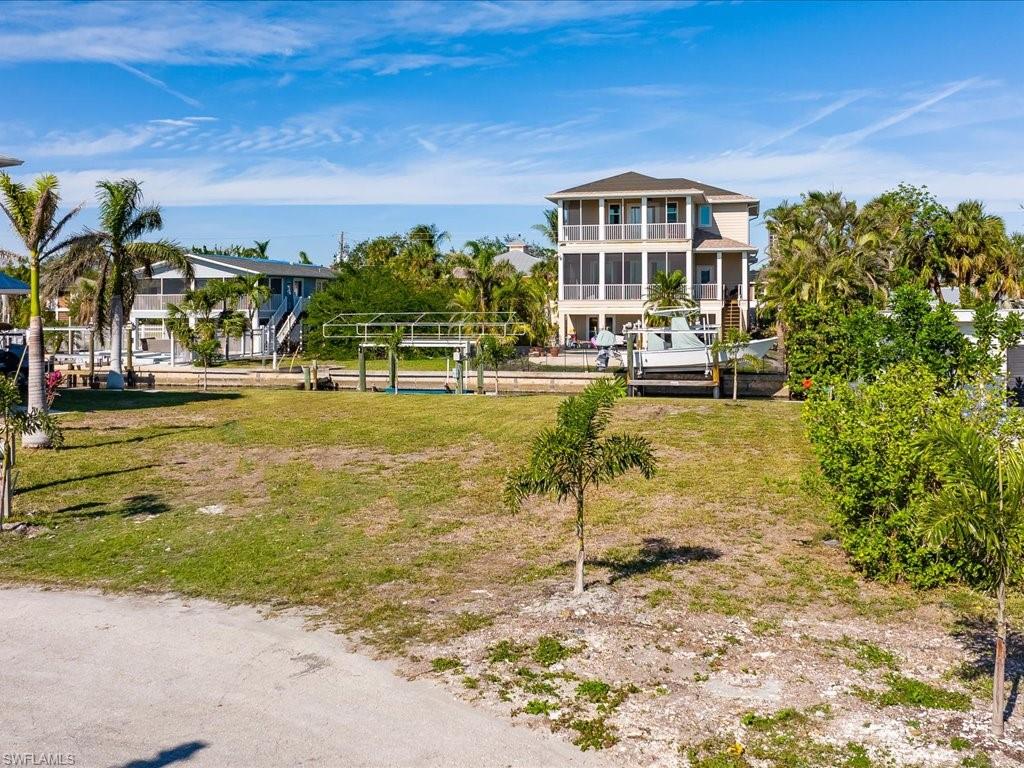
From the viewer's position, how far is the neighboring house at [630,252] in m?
49.6

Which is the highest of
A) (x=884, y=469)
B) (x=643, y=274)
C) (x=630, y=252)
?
(x=630, y=252)

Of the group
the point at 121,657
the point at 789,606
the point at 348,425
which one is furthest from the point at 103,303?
Result: the point at 789,606

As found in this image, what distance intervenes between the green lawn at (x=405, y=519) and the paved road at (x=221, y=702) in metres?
1.02

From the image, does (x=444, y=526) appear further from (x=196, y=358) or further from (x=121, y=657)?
(x=196, y=358)

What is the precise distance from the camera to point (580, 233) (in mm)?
50594

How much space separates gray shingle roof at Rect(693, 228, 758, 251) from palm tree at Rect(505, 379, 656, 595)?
40.5m

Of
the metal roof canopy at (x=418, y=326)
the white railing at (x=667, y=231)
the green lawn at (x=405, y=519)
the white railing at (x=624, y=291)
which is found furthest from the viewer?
the white railing at (x=667, y=231)

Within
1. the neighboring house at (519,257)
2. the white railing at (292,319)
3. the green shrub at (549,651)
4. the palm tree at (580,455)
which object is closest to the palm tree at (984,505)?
the green shrub at (549,651)

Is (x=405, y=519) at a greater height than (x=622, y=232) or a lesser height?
lesser

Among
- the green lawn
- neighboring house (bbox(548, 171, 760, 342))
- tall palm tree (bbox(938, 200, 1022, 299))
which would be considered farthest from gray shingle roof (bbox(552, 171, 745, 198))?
the green lawn

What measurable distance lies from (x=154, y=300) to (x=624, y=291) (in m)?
27.8

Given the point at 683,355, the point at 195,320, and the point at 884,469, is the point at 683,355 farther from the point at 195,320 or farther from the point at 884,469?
the point at 195,320

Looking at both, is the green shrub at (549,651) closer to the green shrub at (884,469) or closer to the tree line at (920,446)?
the tree line at (920,446)

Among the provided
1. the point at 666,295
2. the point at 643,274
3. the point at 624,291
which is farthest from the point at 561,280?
the point at 666,295
